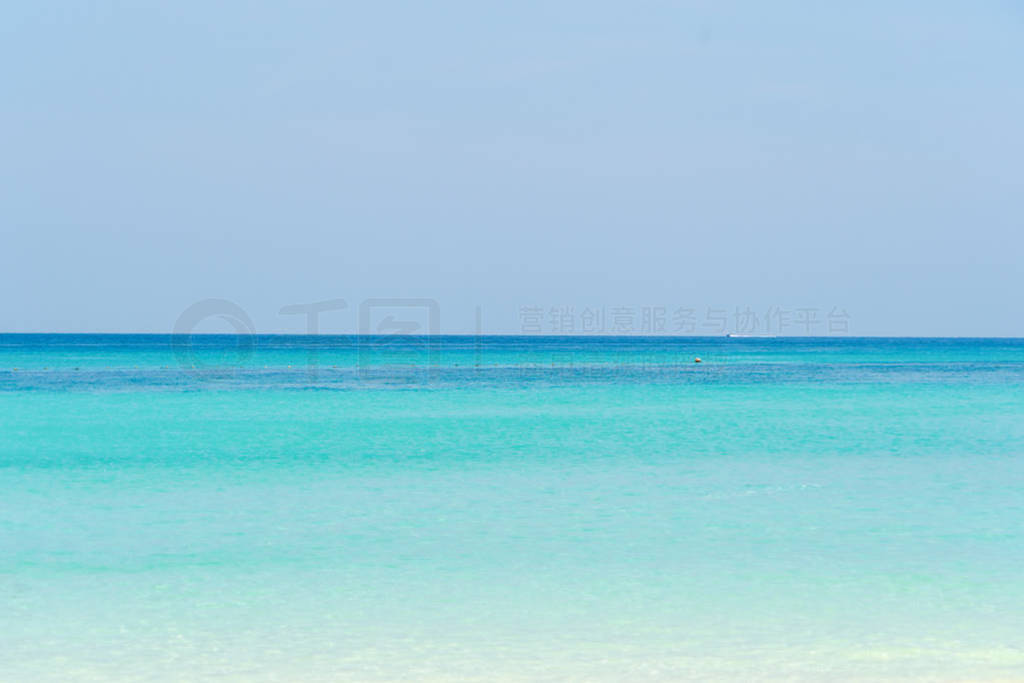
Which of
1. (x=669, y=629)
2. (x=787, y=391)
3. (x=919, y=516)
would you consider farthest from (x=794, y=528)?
(x=787, y=391)

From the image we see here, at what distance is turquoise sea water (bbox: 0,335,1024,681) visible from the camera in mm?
5020

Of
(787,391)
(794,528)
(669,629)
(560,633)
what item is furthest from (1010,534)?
(787,391)

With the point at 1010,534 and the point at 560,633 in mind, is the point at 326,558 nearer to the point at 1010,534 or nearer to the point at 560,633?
the point at 560,633

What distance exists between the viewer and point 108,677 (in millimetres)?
4707

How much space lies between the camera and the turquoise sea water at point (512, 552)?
5.02 m

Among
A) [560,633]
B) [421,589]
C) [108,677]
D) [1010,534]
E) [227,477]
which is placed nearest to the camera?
[108,677]

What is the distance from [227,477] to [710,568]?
5.95 metres

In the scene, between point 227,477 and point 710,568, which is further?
point 227,477

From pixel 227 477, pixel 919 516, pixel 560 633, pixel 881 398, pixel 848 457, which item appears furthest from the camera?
pixel 881 398

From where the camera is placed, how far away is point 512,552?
23.9ft

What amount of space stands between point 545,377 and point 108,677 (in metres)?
28.1

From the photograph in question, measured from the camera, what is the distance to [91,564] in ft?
22.7

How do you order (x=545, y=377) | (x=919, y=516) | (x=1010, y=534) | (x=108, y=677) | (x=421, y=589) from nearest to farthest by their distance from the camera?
(x=108, y=677)
(x=421, y=589)
(x=1010, y=534)
(x=919, y=516)
(x=545, y=377)

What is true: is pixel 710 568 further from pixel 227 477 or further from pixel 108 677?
pixel 227 477
